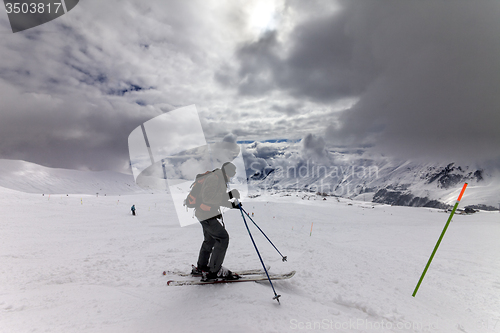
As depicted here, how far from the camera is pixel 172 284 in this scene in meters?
5.54

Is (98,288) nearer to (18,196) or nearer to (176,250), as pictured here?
(176,250)

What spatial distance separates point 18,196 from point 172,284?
35450 millimetres

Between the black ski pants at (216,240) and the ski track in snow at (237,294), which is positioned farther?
the black ski pants at (216,240)

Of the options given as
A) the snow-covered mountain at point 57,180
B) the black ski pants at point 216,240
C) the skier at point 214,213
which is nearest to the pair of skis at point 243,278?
the skier at point 214,213

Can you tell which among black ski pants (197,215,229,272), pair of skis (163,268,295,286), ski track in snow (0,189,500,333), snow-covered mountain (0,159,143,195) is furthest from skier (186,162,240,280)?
snow-covered mountain (0,159,143,195)

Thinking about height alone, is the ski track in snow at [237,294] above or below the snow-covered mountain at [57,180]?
below

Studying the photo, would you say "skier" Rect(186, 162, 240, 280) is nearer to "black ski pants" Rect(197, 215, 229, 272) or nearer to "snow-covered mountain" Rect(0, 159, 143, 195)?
"black ski pants" Rect(197, 215, 229, 272)

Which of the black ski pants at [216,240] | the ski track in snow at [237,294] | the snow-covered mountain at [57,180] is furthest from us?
the snow-covered mountain at [57,180]

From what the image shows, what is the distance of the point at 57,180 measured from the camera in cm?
10850

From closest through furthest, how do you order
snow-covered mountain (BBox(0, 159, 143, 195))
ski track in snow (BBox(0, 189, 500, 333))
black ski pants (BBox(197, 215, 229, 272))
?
ski track in snow (BBox(0, 189, 500, 333)) < black ski pants (BBox(197, 215, 229, 272)) < snow-covered mountain (BBox(0, 159, 143, 195))

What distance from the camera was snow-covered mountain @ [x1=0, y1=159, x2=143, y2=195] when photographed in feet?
301

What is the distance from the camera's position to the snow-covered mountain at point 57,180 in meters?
91.6

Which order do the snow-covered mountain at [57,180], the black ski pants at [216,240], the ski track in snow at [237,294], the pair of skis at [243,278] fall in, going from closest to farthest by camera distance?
the ski track in snow at [237,294], the pair of skis at [243,278], the black ski pants at [216,240], the snow-covered mountain at [57,180]

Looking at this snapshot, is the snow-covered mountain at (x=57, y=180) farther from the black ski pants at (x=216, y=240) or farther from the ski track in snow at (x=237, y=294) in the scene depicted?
the black ski pants at (x=216, y=240)
